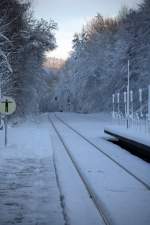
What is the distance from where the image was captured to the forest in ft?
120

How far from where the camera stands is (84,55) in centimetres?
8394

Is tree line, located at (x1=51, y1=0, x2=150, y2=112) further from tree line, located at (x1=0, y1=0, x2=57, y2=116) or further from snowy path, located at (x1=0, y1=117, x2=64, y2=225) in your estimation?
snowy path, located at (x1=0, y1=117, x2=64, y2=225)

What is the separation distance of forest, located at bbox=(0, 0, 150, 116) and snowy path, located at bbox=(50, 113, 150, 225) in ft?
43.7

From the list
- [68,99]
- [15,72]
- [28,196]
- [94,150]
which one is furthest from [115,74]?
[68,99]

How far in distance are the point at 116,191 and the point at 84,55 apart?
7388 centimetres

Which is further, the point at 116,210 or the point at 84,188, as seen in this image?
the point at 84,188

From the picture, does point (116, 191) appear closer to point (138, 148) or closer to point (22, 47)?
point (138, 148)

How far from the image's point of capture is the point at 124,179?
12625mm

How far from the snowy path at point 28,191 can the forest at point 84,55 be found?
12.2 m

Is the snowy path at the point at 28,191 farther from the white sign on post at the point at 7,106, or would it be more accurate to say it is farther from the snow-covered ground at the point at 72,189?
the white sign on post at the point at 7,106

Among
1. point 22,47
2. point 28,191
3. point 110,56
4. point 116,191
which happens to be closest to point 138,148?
point 116,191

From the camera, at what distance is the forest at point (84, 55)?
3659 centimetres

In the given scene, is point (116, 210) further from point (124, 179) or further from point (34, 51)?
Result: point (34, 51)

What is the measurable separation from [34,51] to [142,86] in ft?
44.5
